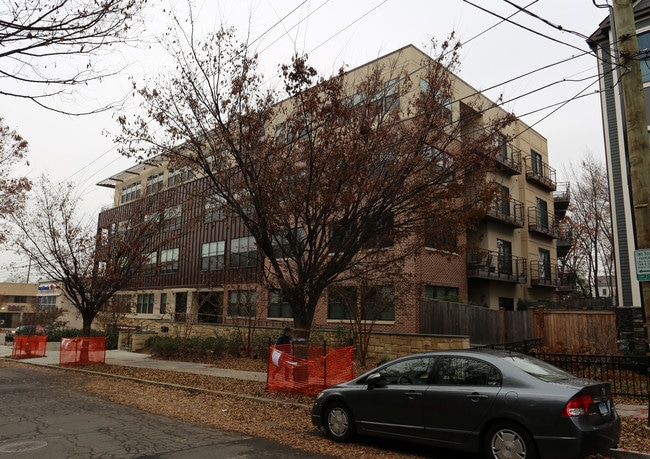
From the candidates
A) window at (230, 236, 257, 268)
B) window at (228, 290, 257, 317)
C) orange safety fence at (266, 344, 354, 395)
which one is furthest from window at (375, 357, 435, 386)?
window at (230, 236, 257, 268)

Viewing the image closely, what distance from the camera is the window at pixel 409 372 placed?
711 cm

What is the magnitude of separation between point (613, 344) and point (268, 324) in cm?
1865

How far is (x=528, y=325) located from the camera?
23328mm

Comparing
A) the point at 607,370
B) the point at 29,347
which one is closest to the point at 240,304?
the point at 29,347


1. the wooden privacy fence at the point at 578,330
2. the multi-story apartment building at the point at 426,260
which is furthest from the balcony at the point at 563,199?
the wooden privacy fence at the point at 578,330

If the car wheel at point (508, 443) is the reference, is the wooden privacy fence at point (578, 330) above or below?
above

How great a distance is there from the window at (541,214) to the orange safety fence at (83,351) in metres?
26.9

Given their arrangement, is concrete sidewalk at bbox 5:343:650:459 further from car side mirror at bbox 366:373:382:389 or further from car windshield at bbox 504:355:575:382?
car side mirror at bbox 366:373:382:389

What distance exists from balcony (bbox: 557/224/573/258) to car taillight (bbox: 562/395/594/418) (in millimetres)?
32129

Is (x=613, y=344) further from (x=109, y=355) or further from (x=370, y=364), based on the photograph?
(x=109, y=355)

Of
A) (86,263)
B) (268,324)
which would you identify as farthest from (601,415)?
(268,324)

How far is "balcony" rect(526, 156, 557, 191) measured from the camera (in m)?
32.3

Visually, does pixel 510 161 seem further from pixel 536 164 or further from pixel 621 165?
pixel 621 165

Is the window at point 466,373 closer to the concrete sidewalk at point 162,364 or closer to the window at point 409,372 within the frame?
the window at point 409,372
